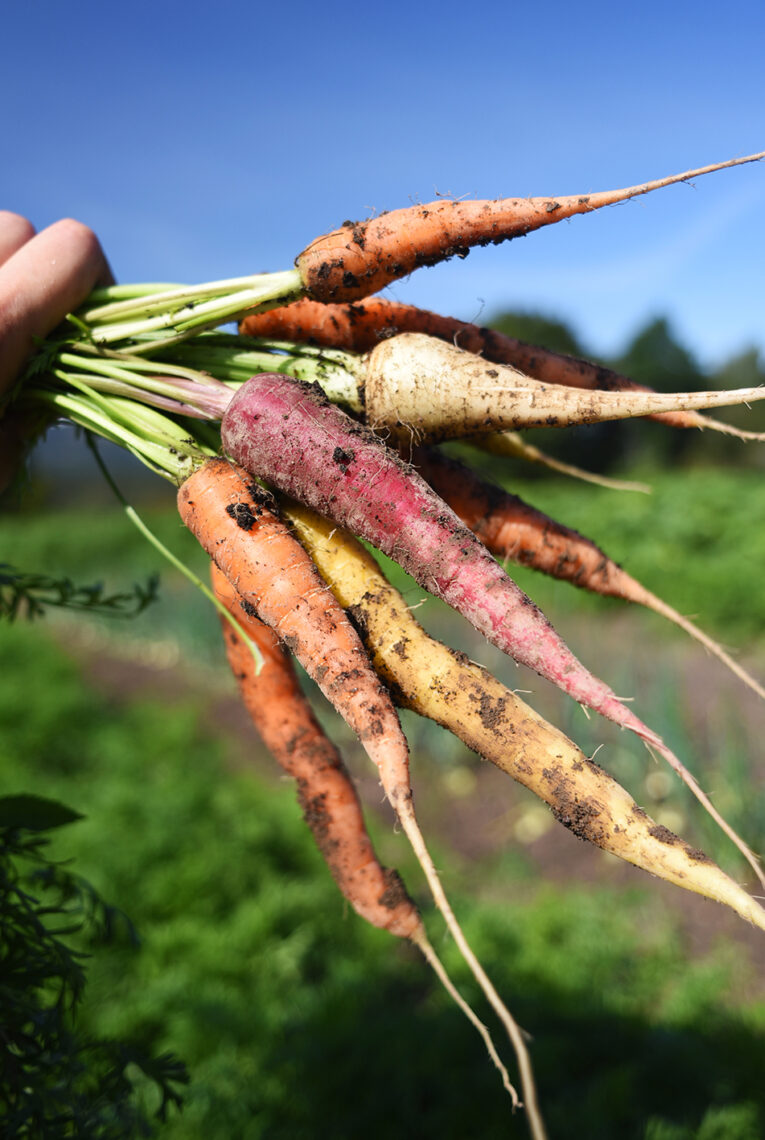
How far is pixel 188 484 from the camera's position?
1.34 m

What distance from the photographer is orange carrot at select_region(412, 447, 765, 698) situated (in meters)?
1.68

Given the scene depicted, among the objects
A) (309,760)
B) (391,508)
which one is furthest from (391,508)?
(309,760)

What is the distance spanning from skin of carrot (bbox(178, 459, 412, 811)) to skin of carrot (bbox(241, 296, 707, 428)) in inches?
15.8

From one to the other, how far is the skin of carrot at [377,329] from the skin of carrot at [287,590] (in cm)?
40

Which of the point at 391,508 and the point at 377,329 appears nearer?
the point at 391,508

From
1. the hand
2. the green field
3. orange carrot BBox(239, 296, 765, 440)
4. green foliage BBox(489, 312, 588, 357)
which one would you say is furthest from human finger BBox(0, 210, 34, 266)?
green foliage BBox(489, 312, 588, 357)

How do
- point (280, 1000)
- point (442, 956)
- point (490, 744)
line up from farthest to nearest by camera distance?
point (442, 956) < point (280, 1000) < point (490, 744)

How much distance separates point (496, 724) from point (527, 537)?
2.03 ft

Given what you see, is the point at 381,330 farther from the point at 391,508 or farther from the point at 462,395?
the point at 391,508

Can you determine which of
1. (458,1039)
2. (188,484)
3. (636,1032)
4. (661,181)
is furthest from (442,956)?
(661,181)

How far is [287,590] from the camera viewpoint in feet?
4.22

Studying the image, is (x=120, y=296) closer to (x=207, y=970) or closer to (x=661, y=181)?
(x=661, y=181)

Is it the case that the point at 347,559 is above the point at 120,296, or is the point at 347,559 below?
below

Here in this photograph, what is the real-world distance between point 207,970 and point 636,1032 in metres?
1.91
